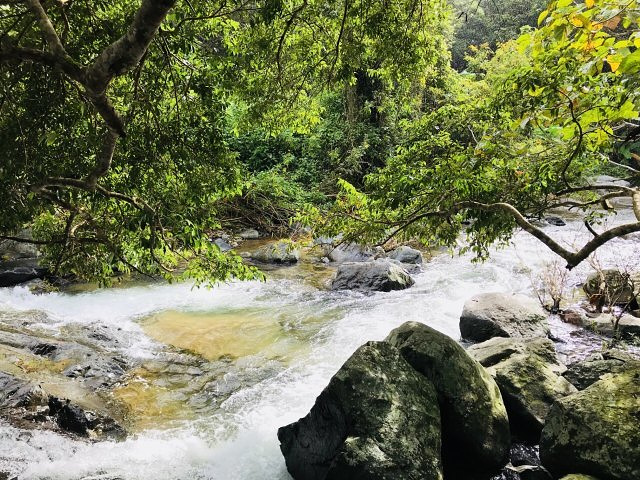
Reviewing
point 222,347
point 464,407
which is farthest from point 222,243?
point 464,407

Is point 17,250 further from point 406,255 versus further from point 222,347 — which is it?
point 406,255

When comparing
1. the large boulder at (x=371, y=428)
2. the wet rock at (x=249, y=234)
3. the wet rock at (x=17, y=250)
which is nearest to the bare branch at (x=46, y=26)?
the large boulder at (x=371, y=428)

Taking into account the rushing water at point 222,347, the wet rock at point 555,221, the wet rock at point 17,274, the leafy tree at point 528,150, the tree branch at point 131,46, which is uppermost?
the tree branch at point 131,46

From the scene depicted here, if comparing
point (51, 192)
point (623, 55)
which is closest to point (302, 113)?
point (51, 192)

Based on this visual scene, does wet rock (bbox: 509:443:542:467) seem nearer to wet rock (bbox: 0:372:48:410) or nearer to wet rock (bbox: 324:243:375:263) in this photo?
wet rock (bbox: 0:372:48:410)

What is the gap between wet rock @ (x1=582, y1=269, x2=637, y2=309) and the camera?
855cm

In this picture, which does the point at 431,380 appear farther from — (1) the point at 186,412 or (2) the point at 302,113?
(2) the point at 302,113

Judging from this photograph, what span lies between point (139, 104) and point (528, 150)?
11.5 feet

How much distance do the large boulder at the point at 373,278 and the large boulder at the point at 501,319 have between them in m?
2.71

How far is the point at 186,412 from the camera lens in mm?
6145

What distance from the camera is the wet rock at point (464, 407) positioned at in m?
4.68

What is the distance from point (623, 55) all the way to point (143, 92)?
148 inches

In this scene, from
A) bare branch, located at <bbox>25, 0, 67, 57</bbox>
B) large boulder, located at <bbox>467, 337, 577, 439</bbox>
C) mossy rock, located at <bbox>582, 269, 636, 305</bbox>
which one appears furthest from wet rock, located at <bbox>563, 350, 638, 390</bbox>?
bare branch, located at <bbox>25, 0, 67, 57</bbox>

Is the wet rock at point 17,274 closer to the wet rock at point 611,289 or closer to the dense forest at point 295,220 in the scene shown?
the dense forest at point 295,220
